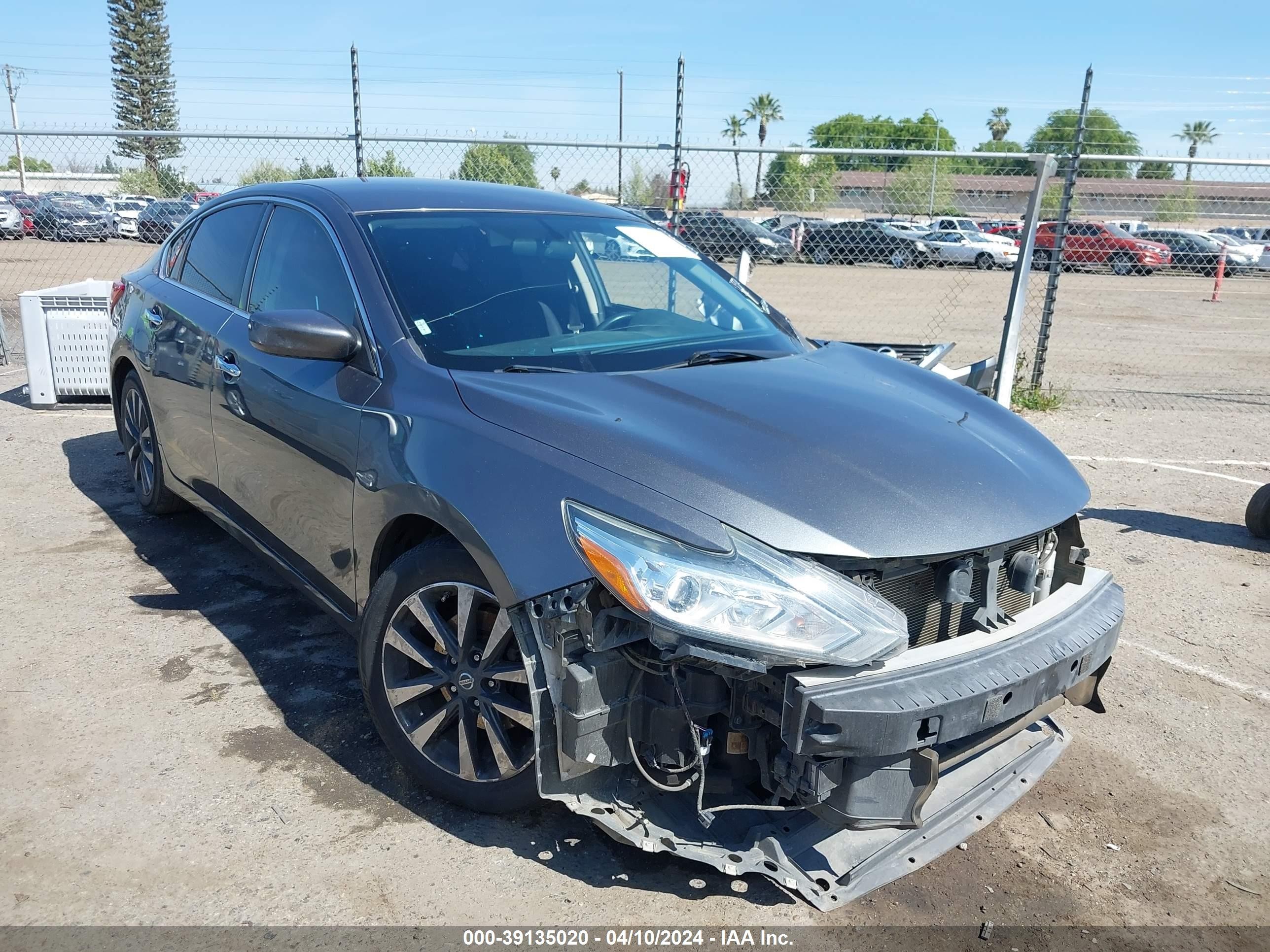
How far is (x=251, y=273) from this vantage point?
4.00 metres

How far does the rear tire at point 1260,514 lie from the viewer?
542cm

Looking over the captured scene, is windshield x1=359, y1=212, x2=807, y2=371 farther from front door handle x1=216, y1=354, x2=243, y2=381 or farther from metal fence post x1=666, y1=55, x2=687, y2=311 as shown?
metal fence post x1=666, y1=55, x2=687, y2=311

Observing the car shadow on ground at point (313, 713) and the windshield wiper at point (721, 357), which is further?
the windshield wiper at point (721, 357)

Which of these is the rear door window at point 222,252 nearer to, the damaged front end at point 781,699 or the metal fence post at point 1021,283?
the damaged front end at point 781,699

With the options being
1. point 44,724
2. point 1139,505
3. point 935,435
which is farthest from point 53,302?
point 1139,505

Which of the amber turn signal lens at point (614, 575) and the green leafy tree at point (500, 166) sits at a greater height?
the green leafy tree at point (500, 166)

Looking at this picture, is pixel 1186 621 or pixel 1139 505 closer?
pixel 1186 621

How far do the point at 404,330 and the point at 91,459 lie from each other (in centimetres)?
440

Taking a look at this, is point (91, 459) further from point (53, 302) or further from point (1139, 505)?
point (1139, 505)

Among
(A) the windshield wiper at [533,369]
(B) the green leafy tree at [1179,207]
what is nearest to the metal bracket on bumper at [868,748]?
(A) the windshield wiper at [533,369]

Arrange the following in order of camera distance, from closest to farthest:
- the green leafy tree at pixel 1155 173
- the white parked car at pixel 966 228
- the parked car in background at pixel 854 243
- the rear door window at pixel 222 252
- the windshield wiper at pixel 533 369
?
the windshield wiper at pixel 533 369, the rear door window at pixel 222 252, the green leafy tree at pixel 1155 173, the parked car in background at pixel 854 243, the white parked car at pixel 966 228

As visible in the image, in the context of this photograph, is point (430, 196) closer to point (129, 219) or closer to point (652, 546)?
point (652, 546)

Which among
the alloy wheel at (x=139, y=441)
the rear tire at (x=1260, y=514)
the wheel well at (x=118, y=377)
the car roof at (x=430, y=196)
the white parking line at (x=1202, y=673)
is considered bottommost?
the white parking line at (x=1202, y=673)

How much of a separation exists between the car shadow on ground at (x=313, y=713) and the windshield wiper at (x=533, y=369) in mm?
1279
